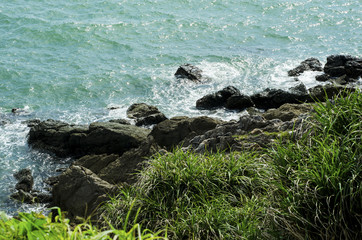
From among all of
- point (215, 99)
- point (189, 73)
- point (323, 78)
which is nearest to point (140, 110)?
point (215, 99)

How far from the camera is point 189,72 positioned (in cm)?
2273

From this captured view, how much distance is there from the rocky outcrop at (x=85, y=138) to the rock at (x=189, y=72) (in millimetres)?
7595

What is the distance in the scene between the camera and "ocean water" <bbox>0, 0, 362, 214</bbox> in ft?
64.6

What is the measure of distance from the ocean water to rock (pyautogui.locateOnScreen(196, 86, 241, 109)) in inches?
16.2

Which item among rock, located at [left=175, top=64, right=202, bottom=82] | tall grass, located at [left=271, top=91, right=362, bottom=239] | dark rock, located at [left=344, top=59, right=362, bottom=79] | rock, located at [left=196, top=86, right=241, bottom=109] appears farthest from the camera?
rock, located at [left=175, top=64, right=202, bottom=82]

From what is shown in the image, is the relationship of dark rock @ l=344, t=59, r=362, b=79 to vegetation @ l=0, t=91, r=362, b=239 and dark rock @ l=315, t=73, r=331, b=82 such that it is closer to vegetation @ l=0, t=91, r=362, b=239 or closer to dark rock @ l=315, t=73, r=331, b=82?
dark rock @ l=315, t=73, r=331, b=82

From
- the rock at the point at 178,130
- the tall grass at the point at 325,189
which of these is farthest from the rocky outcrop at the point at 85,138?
the tall grass at the point at 325,189

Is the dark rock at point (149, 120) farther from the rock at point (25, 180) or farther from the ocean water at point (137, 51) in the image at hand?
the rock at point (25, 180)

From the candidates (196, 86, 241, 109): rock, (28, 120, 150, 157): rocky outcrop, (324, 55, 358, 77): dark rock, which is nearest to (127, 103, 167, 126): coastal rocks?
(196, 86, 241, 109): rock

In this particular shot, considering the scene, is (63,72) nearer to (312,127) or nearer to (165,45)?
(165,45)

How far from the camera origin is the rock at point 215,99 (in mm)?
19562

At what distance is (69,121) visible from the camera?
18797 mm

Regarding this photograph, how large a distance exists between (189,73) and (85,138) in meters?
8.55

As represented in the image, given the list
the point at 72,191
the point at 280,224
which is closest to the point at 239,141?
the point at 280,224
